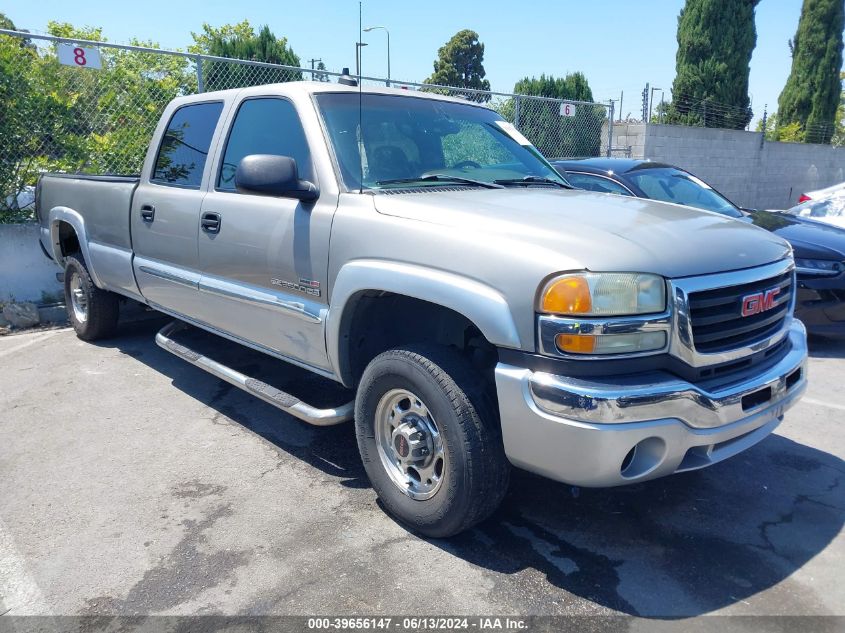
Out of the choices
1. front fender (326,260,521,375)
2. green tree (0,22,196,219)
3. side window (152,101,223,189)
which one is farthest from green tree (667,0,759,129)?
front fender (326,260,521,375)

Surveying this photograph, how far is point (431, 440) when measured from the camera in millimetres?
3041

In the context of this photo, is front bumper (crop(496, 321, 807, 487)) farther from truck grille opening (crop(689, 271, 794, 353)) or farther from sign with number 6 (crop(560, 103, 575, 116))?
sign with number 6 (crop(560, 103, 575, 116))

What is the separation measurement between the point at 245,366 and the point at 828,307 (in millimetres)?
5043


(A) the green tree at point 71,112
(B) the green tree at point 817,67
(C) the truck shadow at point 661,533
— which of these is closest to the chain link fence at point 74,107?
(A) the green tree at point 71,112

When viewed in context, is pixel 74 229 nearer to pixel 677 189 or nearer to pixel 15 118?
pixel 15 118

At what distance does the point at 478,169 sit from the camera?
154 inches

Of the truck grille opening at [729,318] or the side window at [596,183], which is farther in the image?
the side window at [596,183]

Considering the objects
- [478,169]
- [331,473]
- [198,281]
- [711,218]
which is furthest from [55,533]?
[711,218]

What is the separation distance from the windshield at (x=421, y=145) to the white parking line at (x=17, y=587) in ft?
7.28

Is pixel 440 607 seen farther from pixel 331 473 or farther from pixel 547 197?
pixel 547 197

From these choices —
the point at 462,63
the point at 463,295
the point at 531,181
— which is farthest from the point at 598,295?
the point at 462,63

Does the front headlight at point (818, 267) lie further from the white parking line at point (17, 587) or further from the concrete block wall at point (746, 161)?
the concrete block wall at point (746, 161)

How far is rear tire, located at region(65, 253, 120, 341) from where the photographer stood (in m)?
6.02

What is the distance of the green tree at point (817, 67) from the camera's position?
2480cm
